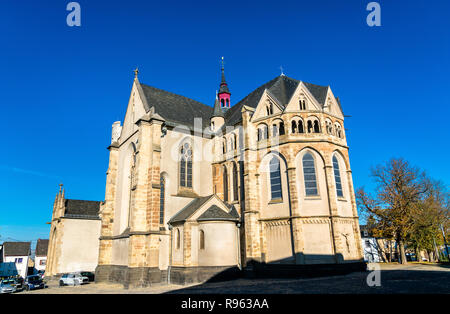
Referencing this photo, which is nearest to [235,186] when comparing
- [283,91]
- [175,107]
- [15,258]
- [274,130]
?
[274,130]

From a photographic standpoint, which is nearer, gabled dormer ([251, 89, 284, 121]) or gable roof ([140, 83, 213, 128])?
gabled dormer ([251, 89, 284, 121])

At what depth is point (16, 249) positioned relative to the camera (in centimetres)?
6644

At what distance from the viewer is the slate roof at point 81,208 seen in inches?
1511

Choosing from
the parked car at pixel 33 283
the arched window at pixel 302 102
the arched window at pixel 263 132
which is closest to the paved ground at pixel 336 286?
the arched window at pixel 263 132

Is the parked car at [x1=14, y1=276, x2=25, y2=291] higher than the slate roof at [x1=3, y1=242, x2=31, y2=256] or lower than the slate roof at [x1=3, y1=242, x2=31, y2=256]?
lower

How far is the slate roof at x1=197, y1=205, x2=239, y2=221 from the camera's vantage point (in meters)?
23.6

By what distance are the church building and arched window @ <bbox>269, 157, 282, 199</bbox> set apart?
0.29 ft

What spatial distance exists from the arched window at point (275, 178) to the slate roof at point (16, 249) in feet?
217

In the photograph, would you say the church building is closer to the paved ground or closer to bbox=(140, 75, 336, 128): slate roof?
bbox=(140, 75, 336, 128): slate roof

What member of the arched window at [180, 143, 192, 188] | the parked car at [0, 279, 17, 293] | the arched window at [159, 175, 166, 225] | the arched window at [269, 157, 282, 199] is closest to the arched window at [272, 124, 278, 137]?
the arched window at [269, 157, 282, 199]

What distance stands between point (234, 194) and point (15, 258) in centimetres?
6262

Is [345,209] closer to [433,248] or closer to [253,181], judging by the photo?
[253,181]

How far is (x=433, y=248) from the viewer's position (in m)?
45.9

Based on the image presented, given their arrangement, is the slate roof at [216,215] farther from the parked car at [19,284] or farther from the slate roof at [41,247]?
the slate roof at [41,247]
